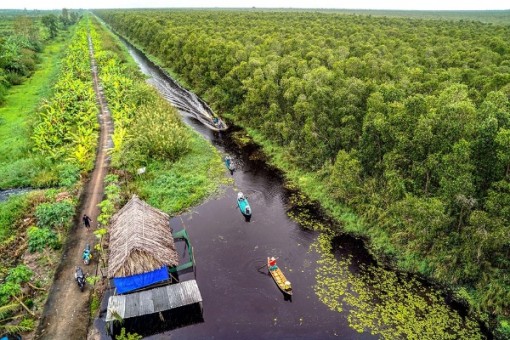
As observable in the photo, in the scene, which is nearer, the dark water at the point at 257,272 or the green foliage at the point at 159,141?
the dark water at the point at 257,272

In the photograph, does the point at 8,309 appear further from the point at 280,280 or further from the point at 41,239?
the point at 280,280

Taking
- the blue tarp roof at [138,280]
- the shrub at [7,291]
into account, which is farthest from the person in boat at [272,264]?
the shrub at [7,291]

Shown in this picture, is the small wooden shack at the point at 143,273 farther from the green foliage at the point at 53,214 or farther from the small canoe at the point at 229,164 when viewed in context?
the small canoe at the point at 229,164

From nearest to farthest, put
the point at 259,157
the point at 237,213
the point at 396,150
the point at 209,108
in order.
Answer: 1. the point at 396,150
2. the point at 237,213
3. the point at 259,157
4. the point at 209,108

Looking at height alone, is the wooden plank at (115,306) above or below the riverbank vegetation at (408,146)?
below

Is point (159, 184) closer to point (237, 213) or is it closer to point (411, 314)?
point (237, 213)

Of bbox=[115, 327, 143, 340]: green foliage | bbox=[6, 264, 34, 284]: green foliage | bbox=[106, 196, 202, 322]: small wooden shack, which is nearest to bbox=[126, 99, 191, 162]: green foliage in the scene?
bbox=[106, 196, 202, 322]: small wooden shack

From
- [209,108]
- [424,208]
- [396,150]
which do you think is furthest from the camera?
[209,108]

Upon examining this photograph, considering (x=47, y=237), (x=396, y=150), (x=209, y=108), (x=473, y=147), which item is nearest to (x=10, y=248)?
(x=47, y=237)
